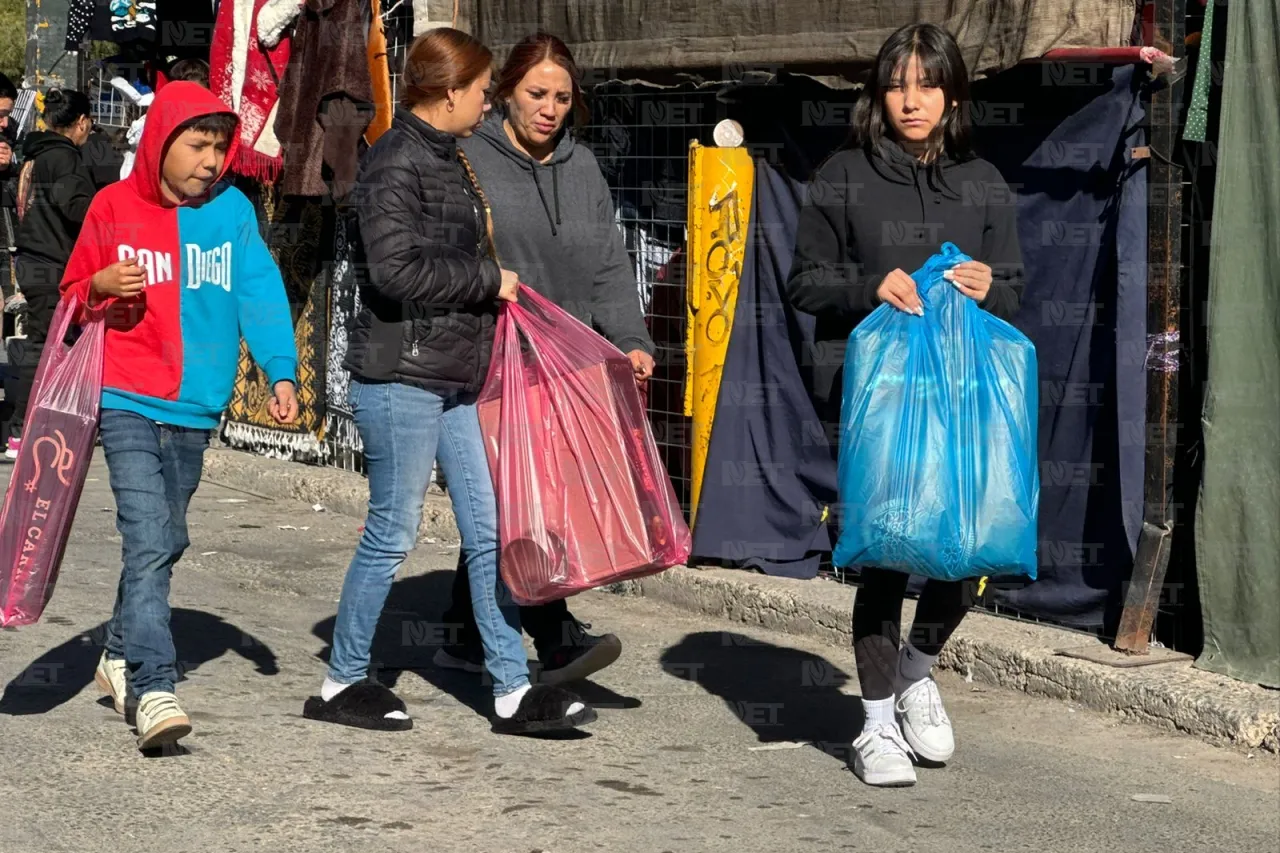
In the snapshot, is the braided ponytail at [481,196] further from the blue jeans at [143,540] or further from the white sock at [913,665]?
the white sock at [913,665]

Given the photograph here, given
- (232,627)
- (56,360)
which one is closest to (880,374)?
(56,360)

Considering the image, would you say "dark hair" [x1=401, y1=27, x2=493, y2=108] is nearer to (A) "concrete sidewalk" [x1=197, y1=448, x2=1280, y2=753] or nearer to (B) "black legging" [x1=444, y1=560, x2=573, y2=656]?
(B) "black legging" [x1=444, y1=560, x2=573, y2=656]

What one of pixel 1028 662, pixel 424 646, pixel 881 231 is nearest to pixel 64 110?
pixel 424 646

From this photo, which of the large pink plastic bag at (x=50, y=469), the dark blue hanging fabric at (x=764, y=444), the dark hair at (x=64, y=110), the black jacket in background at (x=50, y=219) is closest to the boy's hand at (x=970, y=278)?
the large pink plastic bag at (x=50, y=469)

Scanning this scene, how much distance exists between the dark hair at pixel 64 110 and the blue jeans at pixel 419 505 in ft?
20.8

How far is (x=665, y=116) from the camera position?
26.0 feet

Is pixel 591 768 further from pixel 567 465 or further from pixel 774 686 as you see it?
pixel 774 686

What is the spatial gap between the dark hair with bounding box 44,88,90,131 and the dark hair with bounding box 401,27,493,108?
6292 millimetres

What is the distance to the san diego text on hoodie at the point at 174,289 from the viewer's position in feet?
16.3

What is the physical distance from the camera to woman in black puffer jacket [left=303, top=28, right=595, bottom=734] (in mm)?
5039

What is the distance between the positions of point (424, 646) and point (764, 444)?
1688 mm

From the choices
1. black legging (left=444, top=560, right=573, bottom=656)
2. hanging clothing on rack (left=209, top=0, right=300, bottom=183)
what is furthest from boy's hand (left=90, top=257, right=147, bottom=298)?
hanging clothing on rack (left=209, top=0, right=300, bottom=183)

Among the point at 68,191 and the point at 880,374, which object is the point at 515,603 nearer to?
the point at 880,374

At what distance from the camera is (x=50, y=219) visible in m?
10.5
